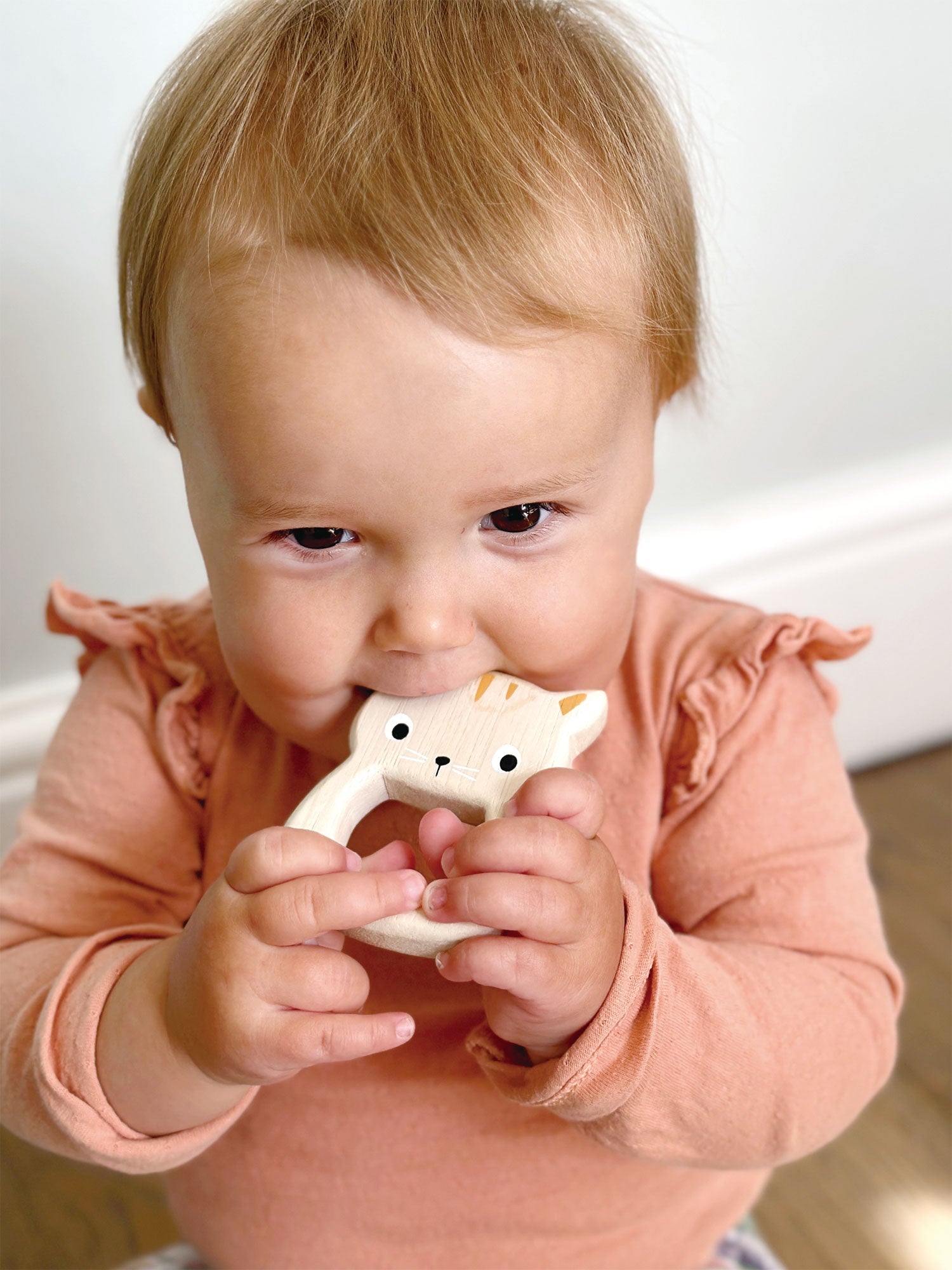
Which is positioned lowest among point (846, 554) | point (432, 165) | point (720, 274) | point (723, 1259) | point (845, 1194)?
point (845, 1194)

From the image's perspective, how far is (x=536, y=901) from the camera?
50 centimetres

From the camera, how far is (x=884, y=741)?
1.25m

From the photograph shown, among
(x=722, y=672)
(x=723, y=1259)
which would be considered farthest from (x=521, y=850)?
(x=723, y=1259)

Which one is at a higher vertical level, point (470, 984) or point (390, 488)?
point (390, 488)

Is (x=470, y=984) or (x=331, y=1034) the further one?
(x=470, y=984)

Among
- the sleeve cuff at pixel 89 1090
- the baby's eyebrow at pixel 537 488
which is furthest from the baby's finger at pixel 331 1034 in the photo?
the baby's eyebrow at pixel 537 488

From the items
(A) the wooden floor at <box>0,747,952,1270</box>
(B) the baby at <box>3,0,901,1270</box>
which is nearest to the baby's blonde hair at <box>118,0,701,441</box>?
(B) the baby at <box>3,0,901,1270</box>

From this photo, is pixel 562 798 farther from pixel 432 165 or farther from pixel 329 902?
pixel 432 165

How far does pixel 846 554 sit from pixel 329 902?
78 cm

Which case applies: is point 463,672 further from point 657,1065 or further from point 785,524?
point 785,524

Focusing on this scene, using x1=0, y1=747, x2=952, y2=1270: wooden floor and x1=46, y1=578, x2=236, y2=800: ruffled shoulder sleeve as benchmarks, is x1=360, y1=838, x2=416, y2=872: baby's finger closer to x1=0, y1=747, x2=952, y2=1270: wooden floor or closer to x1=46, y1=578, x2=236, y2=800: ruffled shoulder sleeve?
x1=46, y1=578, x2=236, y2=800: ruffled shoulder sleeve

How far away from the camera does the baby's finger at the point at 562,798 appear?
513 millimetres

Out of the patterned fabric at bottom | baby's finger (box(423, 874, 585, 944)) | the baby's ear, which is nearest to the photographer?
baby's finger (box(423, 874, 585, 944))

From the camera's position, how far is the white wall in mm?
824
